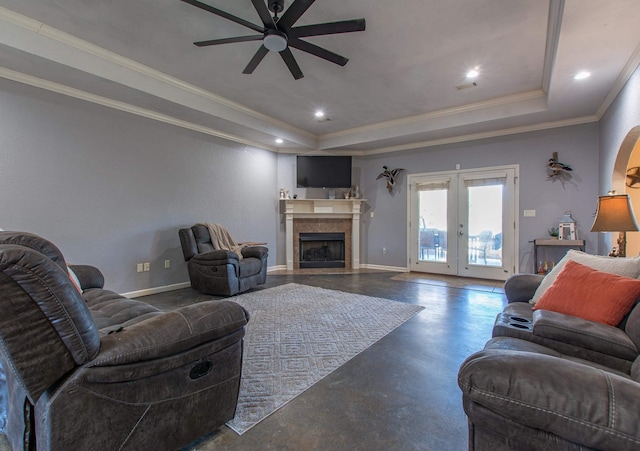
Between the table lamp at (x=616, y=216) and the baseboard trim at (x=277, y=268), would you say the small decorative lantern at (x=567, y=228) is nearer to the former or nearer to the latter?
the table lamp at (x=616, y=216)

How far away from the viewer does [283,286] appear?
500 cm

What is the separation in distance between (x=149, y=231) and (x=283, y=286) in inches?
84.4

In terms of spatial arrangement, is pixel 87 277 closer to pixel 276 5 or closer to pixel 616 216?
pixel 276 5

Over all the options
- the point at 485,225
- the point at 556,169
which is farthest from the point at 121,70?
the point at 556,169

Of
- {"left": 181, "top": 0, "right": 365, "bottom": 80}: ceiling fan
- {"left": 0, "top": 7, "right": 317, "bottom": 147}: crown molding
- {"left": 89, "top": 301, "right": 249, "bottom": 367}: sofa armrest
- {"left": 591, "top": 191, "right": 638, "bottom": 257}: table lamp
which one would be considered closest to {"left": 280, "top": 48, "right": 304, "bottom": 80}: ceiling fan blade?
{"left": 181, "top": 0, "right": 365, "bottom": 80}: ceiling fan

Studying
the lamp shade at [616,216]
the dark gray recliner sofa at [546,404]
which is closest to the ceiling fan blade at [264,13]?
the dark gray recliner sofa at [546,404]

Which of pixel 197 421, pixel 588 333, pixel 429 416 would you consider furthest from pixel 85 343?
pixel 588 333

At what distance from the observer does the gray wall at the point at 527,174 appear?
15.7 feet

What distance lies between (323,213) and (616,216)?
4.92 m

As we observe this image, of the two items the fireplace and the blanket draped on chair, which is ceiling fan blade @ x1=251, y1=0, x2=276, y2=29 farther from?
the fireplace

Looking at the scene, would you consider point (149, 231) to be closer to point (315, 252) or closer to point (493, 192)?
point (315, 252)

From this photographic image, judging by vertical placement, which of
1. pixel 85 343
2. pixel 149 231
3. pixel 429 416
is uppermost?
pixel 149 231

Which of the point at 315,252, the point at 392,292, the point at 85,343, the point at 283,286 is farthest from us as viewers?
the point at 315,252

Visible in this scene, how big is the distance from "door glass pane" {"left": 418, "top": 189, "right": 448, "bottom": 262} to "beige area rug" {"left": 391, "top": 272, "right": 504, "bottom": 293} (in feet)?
1.39
